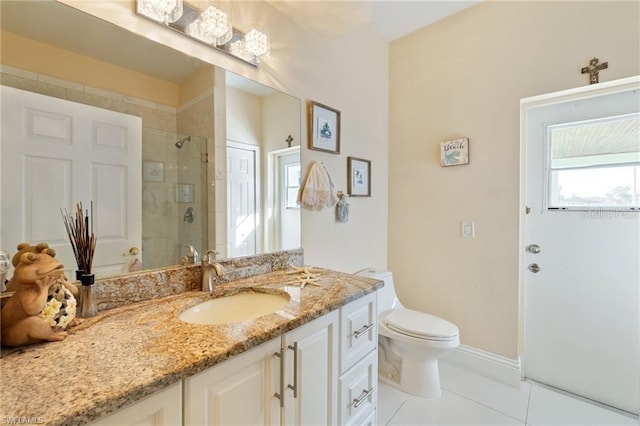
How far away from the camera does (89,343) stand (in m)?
0.71

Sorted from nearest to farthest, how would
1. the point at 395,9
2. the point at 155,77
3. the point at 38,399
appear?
the point at 38,399, the point at 155,77, the point at 395,9

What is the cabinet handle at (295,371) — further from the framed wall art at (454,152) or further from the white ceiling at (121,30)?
the framed wall art at (454,152)

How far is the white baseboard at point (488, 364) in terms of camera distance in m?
1.87

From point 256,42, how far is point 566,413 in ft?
8.86

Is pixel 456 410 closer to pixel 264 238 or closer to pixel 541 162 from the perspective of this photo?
pixel 264 238

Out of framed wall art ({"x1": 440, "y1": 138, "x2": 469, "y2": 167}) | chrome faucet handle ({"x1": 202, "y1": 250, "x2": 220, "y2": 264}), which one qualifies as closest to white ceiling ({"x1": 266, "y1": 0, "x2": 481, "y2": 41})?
framed wall art ({"x1": 440, "y1": 138, "x2": 469, "y2": 167})

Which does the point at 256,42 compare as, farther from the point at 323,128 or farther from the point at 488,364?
the point at 488,364

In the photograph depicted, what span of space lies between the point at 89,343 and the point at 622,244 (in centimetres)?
250

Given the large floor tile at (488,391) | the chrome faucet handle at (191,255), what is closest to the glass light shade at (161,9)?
the chrome faucet handle at (191,255)

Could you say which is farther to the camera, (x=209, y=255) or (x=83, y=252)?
(x=209, y=255)

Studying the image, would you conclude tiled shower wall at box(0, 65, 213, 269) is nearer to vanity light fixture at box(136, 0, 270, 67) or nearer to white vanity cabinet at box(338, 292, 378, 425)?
vanity light fixture at box(136, 0, 270, 67)

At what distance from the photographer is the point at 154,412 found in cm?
61

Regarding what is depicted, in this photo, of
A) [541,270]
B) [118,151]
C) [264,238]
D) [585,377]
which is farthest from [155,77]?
[585,377]

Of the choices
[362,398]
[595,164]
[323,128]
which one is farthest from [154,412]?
[595,164]
